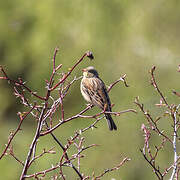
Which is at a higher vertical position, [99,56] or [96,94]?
[99,56]

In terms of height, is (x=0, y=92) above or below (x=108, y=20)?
below

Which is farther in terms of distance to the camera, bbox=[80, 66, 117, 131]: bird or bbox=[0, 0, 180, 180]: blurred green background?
bbox=[0, 0, 180, 180]: blurred green background

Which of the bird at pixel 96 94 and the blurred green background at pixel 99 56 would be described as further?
the blurred green background at pixel 99 56

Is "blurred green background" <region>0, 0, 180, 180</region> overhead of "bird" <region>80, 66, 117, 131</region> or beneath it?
overhead

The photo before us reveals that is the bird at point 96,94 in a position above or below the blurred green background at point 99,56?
below

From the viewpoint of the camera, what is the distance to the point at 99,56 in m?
8.45

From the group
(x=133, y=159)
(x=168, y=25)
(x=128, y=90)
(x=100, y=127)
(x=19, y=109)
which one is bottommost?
(x=133, y=159)

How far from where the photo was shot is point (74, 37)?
28.5ft

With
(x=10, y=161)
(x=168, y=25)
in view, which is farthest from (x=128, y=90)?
(x=10, y=161)

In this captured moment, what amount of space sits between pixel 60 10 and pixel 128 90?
241 centimetres

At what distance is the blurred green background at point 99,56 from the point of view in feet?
24.8

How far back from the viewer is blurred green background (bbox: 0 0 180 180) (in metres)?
7.55

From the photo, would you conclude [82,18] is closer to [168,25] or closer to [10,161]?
[168,25]

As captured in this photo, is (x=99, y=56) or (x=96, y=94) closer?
(x=96, y=94)
